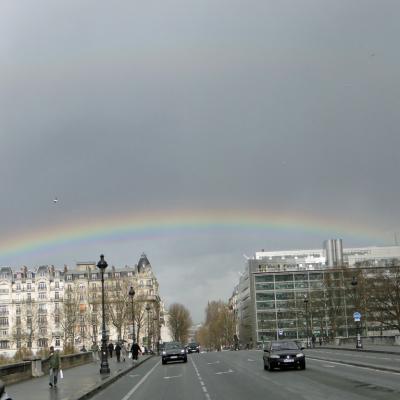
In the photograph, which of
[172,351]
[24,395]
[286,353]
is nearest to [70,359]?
[172,351]

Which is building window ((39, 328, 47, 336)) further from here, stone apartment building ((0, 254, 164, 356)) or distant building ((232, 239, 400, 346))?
distant building ((232, 239, 400, 346))

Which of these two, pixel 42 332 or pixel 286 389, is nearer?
pixel 286 389

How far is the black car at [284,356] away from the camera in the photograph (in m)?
31.1

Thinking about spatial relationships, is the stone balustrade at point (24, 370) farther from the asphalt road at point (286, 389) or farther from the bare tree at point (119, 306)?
the bare tree at point (119, 306)

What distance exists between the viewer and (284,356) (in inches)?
1228

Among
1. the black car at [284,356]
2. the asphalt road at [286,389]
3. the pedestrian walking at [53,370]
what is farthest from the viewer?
the black car at [284,356]

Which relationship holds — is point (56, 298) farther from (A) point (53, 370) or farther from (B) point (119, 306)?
(A) point (53, 370)

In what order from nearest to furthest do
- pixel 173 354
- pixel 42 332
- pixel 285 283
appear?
pixel 173 354, pixel 42 332, pixel 285 283

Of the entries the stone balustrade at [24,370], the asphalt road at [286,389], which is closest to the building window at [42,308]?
the stone balustrade at [24,370]

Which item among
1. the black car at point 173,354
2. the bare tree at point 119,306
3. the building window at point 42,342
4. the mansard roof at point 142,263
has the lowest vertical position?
the building window at point 42,342

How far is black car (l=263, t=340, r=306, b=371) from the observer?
3111 cm

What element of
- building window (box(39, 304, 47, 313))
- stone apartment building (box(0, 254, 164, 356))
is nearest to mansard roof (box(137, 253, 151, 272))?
stone apartment building (box(0, 254, 164, 356))

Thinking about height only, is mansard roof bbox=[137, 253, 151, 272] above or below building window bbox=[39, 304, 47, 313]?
above

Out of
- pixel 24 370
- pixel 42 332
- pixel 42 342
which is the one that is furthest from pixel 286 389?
pixel 42 332
